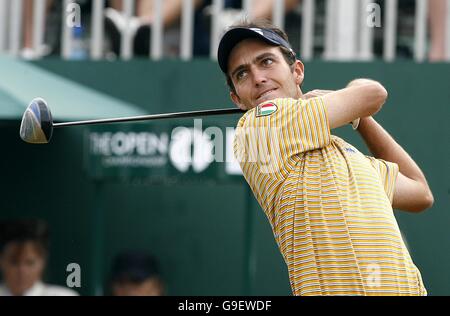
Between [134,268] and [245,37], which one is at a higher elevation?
[245,37]

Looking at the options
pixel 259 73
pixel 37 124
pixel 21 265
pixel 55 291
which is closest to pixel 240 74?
pixel 259 73

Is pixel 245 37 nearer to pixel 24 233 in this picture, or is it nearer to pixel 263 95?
pixel 263 95

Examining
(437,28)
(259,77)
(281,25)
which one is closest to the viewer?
(259,77)

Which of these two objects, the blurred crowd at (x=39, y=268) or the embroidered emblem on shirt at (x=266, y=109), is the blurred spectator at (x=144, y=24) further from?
the embroidered emblem on shirt at (x=266, y=109)

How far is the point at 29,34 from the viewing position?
6188mm

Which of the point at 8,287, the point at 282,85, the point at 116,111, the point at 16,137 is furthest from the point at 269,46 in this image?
the point at 16,137

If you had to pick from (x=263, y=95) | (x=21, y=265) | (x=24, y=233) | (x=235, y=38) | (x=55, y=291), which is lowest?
(x=55, y=291)

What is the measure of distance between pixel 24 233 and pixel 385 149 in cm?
264

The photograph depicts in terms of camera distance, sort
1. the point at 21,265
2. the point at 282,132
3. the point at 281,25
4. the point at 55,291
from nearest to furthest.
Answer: the point at 282,132, the point at 55,291, the point at 21,265, the point at 281,25

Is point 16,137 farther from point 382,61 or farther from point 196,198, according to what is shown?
point 382,61

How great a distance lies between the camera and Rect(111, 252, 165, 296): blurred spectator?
5.00 metres

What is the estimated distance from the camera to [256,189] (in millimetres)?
2531

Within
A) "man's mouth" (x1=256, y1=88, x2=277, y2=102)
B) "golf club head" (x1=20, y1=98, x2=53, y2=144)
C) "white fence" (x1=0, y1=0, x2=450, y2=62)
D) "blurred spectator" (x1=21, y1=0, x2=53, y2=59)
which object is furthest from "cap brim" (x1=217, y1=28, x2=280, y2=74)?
"blurred spectator" (x1=21, y1=0, x2=53, y2=59)

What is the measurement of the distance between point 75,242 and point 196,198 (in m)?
0.71
